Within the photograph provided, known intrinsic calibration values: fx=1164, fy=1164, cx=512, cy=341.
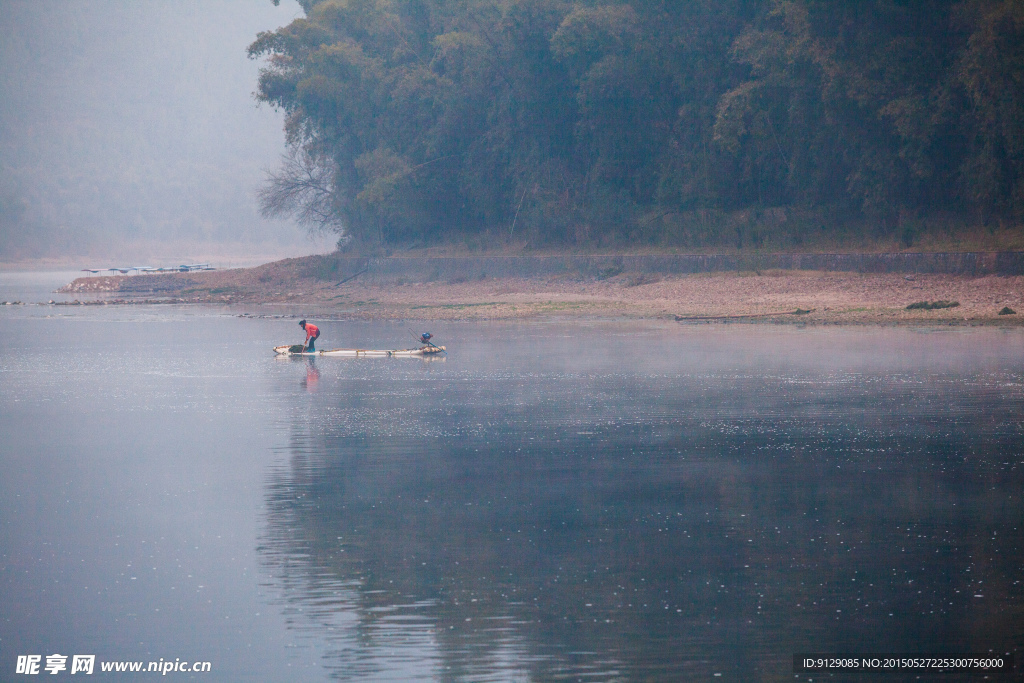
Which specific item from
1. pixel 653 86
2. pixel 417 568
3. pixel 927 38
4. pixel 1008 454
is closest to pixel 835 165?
pixel 927 38

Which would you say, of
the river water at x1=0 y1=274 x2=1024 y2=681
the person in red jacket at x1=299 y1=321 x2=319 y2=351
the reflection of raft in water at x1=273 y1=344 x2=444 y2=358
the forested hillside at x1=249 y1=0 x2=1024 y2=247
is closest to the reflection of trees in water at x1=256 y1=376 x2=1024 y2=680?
the river water at x1=0 y1=274 x2=1024 y2=681

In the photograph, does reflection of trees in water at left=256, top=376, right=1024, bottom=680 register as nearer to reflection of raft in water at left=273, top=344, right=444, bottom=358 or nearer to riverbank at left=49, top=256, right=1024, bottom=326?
reflection of raft in water at left=273, top=344, right=444, bottom=358

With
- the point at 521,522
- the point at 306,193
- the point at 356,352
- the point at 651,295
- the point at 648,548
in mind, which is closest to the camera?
the point at 648,548

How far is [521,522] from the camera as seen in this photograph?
1243 centimetres

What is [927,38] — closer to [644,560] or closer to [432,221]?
[432,221]

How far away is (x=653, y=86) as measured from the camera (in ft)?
149

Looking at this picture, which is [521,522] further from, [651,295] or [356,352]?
[651,295]

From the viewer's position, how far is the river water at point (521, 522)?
9.15 m

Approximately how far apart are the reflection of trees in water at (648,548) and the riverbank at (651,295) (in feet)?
54.8

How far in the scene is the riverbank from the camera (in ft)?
109

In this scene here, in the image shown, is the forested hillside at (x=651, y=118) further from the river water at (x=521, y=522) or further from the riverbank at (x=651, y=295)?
the river water at (x=521, y=522)

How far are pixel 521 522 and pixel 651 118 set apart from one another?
36.2 meters

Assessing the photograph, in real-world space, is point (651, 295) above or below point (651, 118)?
below

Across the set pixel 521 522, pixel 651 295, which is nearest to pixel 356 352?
pixel 651 295
